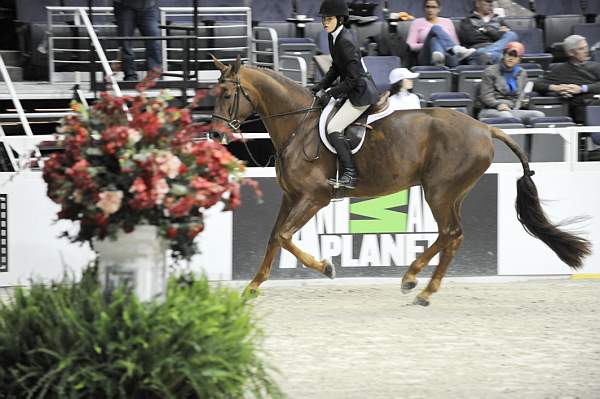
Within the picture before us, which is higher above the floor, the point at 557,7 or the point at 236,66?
the point at 557,7

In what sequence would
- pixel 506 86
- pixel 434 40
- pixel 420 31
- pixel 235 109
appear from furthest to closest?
pixel 420 31 < pixel 434 40 < pixel 506 86 < pixel 235 109

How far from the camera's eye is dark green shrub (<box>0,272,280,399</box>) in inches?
210

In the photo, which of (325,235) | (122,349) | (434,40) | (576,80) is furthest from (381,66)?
(122,349)

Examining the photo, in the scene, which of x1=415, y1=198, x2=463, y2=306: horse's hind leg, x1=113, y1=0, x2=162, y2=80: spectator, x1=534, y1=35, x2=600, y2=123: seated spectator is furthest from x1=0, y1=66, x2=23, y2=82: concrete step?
x1=534, y1=35, x2=600, y2=123: seated spectator

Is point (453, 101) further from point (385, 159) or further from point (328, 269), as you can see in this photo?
point (328, 269)

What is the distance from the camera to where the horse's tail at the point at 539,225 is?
10281 millimetres

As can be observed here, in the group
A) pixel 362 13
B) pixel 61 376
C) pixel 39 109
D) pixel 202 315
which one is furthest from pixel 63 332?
pixel 362 13

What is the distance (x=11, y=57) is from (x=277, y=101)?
5504mm

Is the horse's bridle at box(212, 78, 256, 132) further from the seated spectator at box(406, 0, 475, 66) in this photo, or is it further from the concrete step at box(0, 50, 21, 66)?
the concrete step at box(0, 50, 21, 66)

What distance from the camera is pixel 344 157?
32.7 ft

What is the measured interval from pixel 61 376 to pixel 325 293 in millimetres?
5587

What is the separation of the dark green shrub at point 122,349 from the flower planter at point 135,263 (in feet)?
0.27

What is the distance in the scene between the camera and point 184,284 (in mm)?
6012

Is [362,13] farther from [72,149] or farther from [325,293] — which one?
[72,149]
